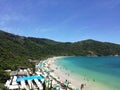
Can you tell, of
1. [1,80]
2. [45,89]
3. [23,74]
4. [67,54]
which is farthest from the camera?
[67,54]

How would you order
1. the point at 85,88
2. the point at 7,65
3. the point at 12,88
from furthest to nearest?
1. the point at 7,65
2. the point at 85,88
3. the point at 12,88

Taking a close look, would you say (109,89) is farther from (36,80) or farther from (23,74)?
(23,74)

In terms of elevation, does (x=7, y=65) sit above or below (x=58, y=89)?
above

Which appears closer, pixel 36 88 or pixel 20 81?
pixel 36 88

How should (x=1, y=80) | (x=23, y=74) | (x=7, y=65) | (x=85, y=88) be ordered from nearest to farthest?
(x=1, y=80), (x=85, y=88), (x=23, y=74), (x=7, y=65)

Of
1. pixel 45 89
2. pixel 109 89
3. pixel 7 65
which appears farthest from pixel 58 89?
pixel 45 89

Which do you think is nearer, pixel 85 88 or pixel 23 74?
pixel 85 88

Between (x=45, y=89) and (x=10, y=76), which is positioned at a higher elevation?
(x=45, y=89)

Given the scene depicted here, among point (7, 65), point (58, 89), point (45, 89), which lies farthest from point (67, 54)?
point (45, 89)

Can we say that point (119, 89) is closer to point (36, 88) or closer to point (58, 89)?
point (58, 89)
